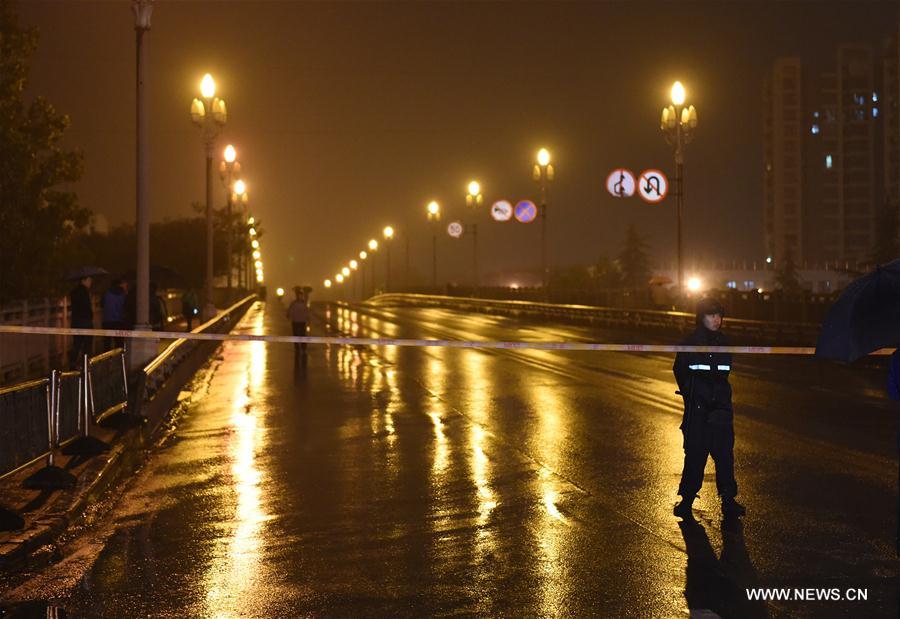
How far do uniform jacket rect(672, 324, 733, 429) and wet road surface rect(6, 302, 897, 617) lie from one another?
84 centimetres

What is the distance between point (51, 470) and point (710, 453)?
5.58 m

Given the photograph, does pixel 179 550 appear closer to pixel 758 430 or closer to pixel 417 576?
pixel 417 576

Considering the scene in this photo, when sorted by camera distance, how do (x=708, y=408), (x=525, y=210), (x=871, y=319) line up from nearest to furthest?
(x=871, y=319) → (x=708, y=408) → (x=525, y=210)

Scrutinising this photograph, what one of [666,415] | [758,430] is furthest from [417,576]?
[666,415]

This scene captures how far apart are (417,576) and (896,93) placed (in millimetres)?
202485

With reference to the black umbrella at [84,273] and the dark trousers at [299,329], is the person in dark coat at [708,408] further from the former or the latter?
the dark trousers at [299,329]

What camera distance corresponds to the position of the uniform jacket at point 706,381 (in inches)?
332

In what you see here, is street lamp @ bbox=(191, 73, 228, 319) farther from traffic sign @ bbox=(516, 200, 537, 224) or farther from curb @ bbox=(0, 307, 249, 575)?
traffic sign @ bbox=(516, 200, 537, 224)

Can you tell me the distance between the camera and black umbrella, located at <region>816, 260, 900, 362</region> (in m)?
6.60

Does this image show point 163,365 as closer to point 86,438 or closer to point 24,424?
point 86,438

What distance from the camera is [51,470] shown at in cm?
988

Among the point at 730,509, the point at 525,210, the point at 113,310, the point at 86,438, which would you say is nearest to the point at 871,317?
the point at 730,509

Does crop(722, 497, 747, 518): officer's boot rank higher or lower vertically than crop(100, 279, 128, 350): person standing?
lower
